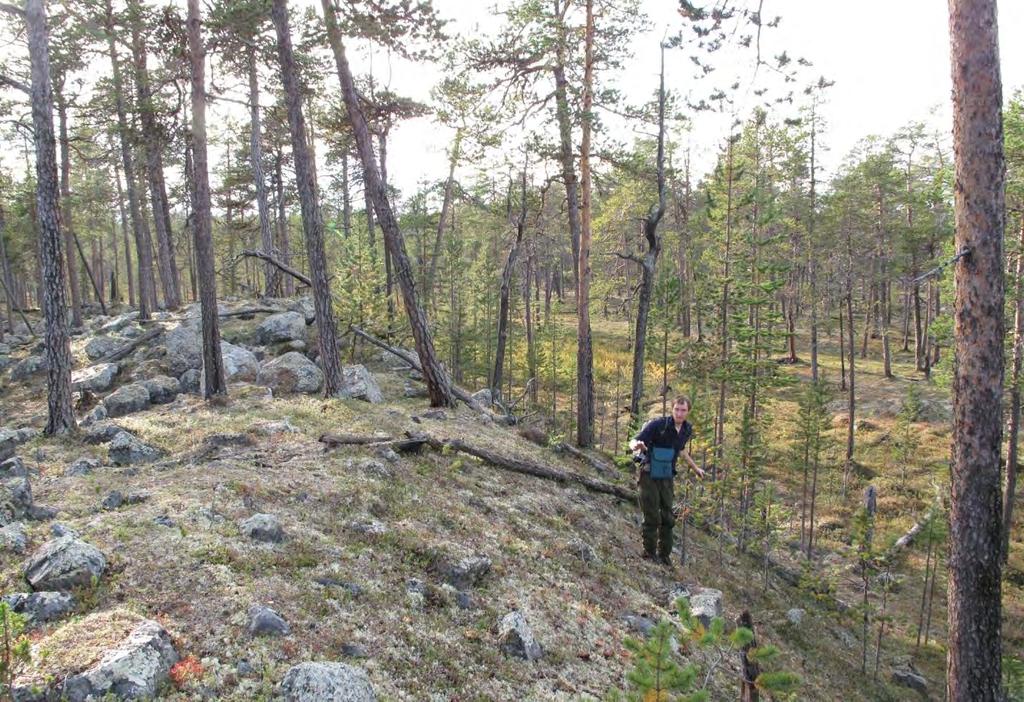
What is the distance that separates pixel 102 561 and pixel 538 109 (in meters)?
14.1

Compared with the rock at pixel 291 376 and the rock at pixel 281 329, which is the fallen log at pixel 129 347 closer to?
the rock at pixel 281 329

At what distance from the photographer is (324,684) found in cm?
385

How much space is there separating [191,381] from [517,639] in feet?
Result: 41.2

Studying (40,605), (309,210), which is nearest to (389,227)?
(309,210)

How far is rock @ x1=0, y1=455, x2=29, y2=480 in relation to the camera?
7.18 meters

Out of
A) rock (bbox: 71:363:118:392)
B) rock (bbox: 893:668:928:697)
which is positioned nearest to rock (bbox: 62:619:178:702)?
rock (bbox: 893:668:928:697)

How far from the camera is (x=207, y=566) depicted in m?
5.15

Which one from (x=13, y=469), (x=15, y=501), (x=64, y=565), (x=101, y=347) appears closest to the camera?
(x=64, y=565)

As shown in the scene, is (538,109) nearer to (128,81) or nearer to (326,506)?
(326,506)

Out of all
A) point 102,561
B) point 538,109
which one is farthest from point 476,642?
point 538,109

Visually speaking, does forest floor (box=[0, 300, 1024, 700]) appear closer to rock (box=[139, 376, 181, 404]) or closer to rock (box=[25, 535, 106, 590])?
rock (box=[25, 535, 106, 590])

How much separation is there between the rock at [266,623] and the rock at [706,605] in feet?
16.8

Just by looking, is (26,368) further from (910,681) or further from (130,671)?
(910,681)

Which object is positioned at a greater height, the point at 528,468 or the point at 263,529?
the point at 263,529
